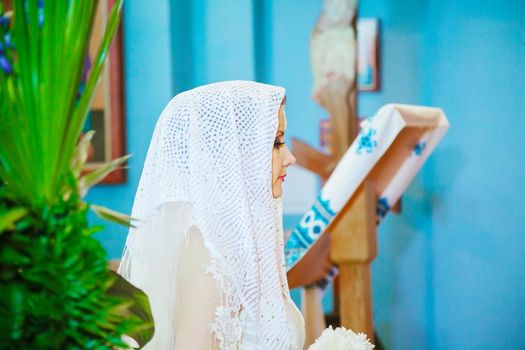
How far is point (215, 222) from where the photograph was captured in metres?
1.44

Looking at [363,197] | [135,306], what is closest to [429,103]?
[363,197]

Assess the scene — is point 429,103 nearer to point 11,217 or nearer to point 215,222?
point 215,222

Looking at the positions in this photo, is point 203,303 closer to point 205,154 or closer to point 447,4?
point 205,154

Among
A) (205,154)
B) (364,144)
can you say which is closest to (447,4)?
(364,144)

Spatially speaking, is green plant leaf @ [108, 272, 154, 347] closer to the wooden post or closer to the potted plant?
the potted plant

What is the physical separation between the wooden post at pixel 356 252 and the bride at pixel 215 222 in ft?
2.66

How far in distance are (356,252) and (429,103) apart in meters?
1.48

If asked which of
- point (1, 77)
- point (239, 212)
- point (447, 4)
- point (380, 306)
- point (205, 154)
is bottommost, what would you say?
point (380, 306)

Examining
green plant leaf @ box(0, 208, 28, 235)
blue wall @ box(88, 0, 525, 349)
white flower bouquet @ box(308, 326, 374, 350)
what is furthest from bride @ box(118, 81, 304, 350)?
blue wall @ box(88, 0, 525, 349)

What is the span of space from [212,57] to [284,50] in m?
0.44

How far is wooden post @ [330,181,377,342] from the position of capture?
2.38 metres

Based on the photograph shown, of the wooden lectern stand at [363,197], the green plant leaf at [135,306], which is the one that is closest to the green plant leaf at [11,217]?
the green plant leaf at [135,306]

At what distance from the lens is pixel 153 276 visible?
153 cm

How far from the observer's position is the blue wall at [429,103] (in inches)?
134
